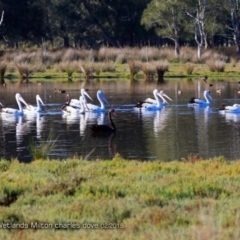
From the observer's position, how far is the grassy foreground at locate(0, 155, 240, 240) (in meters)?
7.21

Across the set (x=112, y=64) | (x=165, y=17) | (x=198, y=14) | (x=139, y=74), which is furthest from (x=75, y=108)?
(x=165, y=17)

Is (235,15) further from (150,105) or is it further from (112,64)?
(150,105)

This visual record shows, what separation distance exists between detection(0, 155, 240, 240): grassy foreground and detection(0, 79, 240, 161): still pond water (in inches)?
139

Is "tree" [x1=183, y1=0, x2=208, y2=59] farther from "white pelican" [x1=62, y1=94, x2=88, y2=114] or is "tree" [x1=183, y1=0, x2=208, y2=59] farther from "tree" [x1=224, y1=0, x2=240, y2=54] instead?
"white pelican" [x1=62, y1=94, x2=88, y2=114]

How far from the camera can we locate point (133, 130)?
70.2ft

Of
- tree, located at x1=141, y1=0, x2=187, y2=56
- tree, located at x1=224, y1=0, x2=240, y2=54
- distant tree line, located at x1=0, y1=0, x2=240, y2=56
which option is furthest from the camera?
distant tree line, located at x1=0, y1=0, x2=240, y2=56

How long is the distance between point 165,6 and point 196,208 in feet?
176

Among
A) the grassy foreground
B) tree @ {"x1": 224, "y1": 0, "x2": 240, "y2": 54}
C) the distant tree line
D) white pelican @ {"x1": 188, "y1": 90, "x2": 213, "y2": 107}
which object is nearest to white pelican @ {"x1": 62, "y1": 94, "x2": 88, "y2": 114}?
white pelican @ {"x1": 188, "y1": 90, "x2": 213, "y2": 107}

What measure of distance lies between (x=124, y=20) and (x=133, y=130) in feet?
162

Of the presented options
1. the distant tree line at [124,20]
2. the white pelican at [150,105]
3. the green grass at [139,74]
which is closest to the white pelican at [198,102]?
the white pelican at [150,105]

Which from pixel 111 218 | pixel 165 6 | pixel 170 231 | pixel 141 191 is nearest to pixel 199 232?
pixel 170 231

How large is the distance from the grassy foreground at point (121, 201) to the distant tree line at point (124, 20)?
150 feet

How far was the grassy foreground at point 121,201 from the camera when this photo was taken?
7.21 m

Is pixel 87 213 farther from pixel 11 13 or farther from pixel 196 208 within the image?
pixel 11 13
